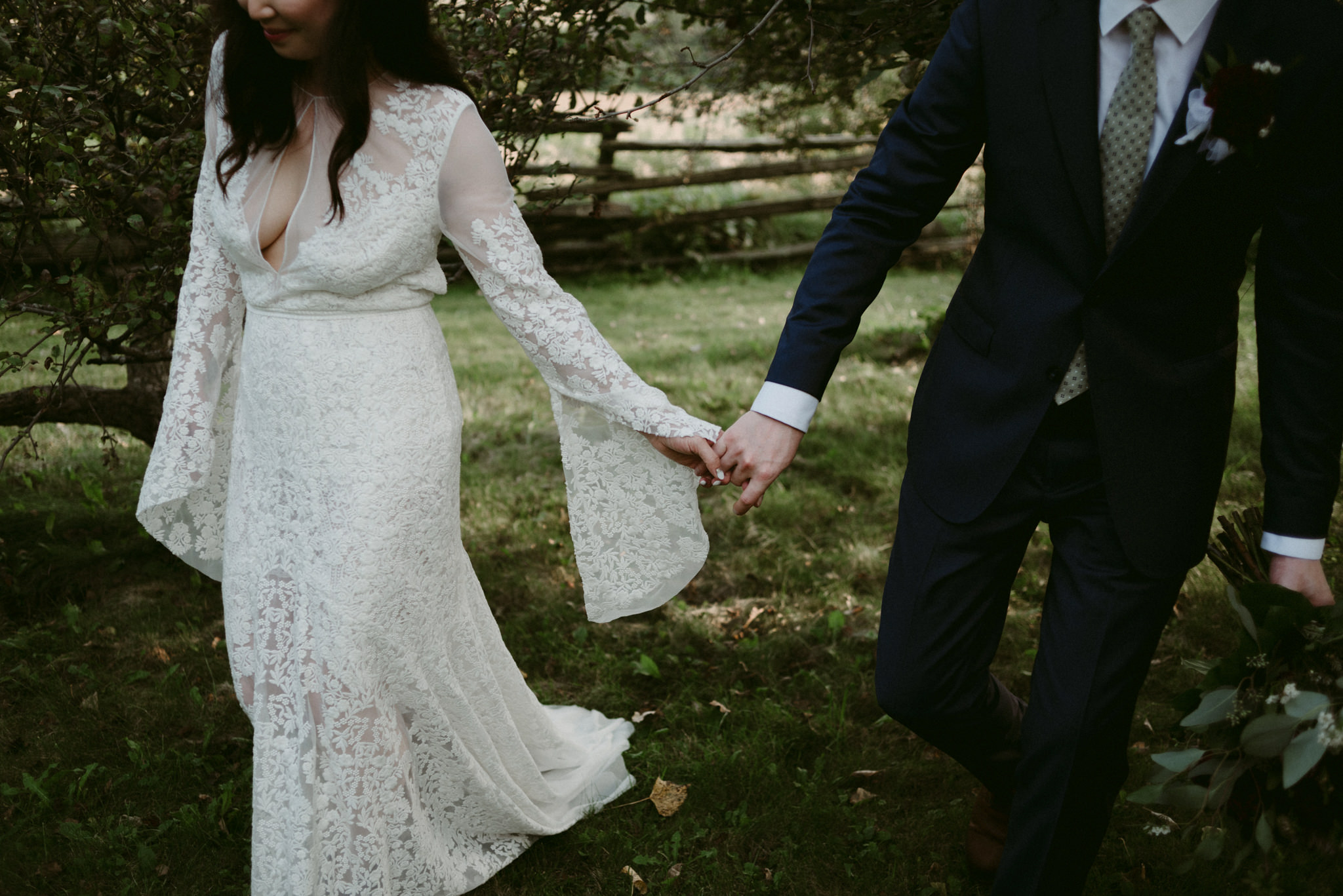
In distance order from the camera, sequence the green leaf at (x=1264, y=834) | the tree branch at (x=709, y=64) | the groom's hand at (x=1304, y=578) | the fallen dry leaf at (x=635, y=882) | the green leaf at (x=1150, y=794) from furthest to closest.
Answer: the fallen dry leaf at (x=635, y=882)
the tree branch at (x=709, y=64)
the groom's hand at (x=1304, y=578)
the green leaf at (x=1150, y=794)
the green leaf at (x=1264, y=834)

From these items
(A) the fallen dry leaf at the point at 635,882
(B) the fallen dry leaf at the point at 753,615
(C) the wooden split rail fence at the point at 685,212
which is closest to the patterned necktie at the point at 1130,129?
(A) the fallen dry leaf at the point at 635,882

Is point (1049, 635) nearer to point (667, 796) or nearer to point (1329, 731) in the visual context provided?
point (1329, 731)

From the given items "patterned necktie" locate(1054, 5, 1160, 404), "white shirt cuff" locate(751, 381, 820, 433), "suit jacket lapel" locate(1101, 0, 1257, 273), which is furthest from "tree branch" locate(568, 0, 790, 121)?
"suit jacket lapel" locate(1101, 0, 1257, 273)

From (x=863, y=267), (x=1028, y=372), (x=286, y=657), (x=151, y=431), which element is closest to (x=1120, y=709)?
(x=1028, y=372)

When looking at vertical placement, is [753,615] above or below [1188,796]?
below

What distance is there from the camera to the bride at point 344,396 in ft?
7.23

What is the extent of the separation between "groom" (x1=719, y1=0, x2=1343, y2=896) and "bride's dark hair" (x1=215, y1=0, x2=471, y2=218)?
1.09 meters

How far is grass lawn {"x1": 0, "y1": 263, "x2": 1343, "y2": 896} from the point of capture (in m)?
2.74

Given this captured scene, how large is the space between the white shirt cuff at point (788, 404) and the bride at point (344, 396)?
23 centimetres

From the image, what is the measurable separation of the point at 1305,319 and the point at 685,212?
956 centimetres

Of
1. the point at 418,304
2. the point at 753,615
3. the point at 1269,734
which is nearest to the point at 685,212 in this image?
the point at 753,615

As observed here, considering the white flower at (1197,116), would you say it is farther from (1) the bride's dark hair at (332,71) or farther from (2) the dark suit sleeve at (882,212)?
(1) the bride's dark hair at (332,71)

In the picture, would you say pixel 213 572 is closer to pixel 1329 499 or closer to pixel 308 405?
pixel 308 405

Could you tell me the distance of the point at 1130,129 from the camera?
1.88m
